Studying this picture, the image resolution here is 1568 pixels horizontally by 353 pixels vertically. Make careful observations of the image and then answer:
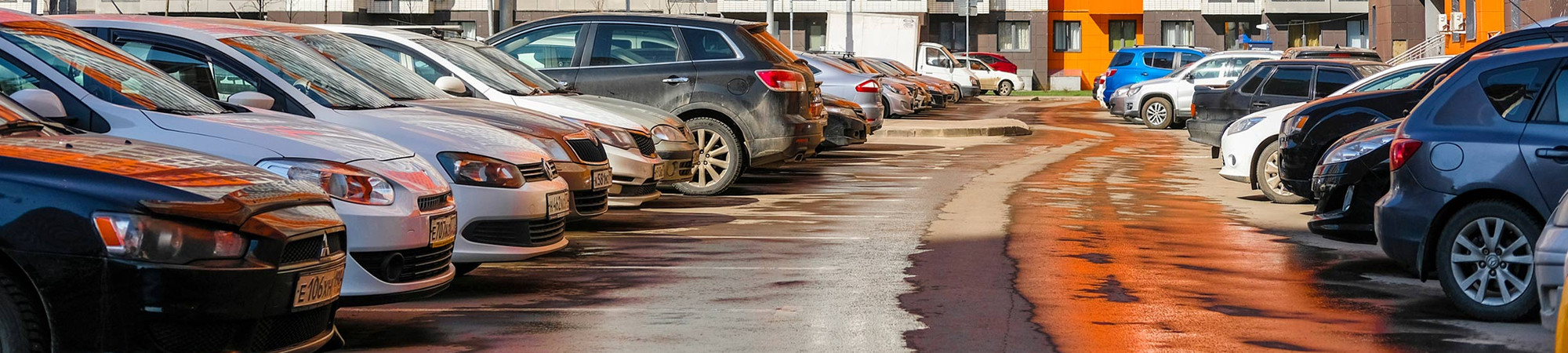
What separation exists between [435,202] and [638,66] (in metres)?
7.45

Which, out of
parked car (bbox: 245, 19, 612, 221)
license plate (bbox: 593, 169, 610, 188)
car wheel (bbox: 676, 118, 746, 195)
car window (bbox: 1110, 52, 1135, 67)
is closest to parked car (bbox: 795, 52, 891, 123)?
car wheel (bbox: 676, 118, 746, 195)

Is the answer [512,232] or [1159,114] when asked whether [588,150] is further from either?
[1159,114]

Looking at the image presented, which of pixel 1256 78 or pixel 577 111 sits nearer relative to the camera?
pixel 577 111

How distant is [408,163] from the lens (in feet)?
23.7

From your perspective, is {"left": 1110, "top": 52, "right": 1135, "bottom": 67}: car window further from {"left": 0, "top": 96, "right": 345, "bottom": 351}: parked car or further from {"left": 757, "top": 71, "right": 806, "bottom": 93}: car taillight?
{"left": 0, "top": 96, "right": 345, "bottom": 351}: parked car

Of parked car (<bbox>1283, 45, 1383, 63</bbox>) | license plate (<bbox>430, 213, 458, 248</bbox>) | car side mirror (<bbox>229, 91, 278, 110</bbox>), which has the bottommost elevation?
license plate (<bbox>430, 213, 458, 248</bbox>)

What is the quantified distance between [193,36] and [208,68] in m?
0.18

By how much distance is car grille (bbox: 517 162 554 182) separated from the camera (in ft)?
28.1

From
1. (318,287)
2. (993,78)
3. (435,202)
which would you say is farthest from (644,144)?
(993,78)

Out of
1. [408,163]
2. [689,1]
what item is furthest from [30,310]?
[689,1]

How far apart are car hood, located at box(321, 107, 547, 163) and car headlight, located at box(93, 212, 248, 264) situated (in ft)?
11.1

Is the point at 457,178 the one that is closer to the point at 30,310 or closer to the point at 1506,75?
the point at 30,310

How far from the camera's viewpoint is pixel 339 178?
6.63 metres

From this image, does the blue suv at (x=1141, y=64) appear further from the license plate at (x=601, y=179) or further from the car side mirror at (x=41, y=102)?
the car side mirror at (x=41, y=102)
